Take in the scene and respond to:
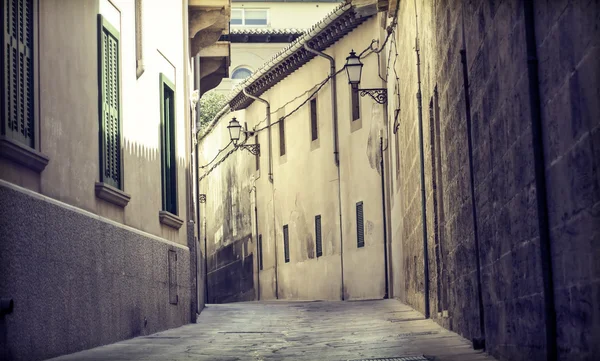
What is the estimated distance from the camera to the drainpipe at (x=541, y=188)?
5.24 metres

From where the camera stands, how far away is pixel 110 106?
10.8 metres

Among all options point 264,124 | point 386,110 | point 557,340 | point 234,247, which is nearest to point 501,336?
point 557,340

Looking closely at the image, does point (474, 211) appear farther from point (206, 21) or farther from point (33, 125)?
point (206, 21)

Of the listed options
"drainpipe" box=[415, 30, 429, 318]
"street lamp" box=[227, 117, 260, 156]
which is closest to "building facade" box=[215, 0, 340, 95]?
"street lamp" box=[227, 117, 260, 156]

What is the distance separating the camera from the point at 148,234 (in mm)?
12133

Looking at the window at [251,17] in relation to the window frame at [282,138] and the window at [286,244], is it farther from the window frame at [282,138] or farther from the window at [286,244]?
the window at [286,244]

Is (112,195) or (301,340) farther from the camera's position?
(301,340)

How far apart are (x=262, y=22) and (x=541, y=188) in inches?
1806

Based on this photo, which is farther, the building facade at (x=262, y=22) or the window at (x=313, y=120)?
the building facade at (x=262, y=22)

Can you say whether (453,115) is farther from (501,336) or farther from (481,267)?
(501,336)

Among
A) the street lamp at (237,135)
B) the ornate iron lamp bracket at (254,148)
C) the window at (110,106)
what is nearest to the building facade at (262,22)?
the street lamp at (237,135)

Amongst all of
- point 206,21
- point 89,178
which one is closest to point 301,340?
point 89,178

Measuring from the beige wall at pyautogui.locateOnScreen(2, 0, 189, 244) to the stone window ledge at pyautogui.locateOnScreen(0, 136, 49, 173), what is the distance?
7 cm

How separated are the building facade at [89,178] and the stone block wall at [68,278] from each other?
0.6 inches
